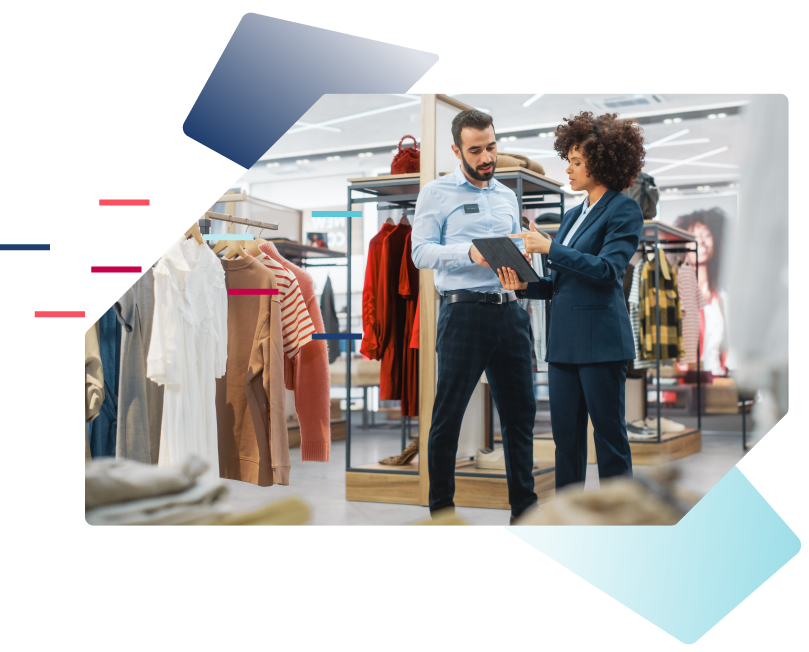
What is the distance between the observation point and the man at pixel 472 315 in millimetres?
2715

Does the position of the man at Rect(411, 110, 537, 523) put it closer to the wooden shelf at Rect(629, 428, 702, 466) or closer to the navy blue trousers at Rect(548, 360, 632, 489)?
the navy blue trousers at Rect(548, 360, 632, 489)

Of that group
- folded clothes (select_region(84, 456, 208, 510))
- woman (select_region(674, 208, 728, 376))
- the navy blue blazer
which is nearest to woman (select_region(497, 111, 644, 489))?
the navy blue blazer

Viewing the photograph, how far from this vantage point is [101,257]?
2678 mm

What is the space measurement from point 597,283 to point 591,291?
0.12 ft

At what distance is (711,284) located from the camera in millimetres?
2758

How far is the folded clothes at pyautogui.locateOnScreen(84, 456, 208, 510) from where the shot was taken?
2.71 meters

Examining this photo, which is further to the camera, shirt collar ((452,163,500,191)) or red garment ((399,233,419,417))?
red garment ((399,233,419,417))

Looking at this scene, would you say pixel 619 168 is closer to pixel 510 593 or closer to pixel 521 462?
pixel 521 462

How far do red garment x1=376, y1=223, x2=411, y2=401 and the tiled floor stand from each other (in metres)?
0.64

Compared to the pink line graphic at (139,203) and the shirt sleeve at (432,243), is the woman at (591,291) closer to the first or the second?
the shirt sleeve at (432,243)

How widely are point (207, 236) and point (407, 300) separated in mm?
1157

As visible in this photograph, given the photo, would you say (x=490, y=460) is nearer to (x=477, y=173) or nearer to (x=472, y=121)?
(x=477, y=173)

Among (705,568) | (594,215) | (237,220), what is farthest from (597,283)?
(237,220)
